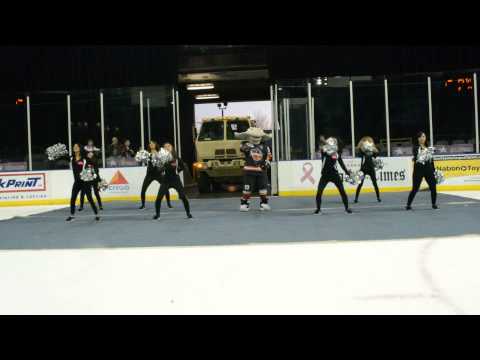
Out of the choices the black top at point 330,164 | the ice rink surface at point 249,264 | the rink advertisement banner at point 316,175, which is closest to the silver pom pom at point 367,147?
the ice rink surface at point 249,264

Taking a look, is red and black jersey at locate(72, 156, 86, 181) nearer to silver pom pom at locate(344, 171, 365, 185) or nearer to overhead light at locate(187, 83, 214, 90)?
silver pom pom at locate(344, 171, 365, 185)

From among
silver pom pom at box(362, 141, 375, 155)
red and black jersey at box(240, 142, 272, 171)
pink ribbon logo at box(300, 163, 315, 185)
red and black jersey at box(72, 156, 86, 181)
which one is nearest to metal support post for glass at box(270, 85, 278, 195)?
pink ribbon logo at box(300, 163, 315, 185)

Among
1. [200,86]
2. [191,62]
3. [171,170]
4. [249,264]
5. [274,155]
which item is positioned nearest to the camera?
[249,264]

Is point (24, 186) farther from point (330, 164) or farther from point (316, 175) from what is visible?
point (330, 164)

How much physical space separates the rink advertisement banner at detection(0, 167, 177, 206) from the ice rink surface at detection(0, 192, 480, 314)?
21.5 feet

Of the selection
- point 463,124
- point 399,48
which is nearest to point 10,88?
point 399,48

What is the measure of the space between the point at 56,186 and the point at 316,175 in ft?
27.6

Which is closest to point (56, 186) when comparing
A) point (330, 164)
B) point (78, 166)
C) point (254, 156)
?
point (78, 166)

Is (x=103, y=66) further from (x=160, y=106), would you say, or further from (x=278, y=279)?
(x=278, y=279)

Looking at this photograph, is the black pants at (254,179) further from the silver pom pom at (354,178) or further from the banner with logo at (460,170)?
the banner with logo at (460,170)

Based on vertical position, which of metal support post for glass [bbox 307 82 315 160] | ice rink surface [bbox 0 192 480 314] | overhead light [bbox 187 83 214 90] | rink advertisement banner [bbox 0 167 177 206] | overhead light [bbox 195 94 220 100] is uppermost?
overhead light [bbox 187 83 214 90]

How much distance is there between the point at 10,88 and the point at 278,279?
694 inches

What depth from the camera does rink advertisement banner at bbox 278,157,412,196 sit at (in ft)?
67.9

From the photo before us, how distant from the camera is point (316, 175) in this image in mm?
20750
